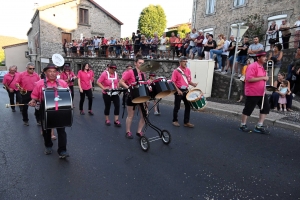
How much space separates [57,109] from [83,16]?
27.9 meters

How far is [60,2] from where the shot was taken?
2623 cm

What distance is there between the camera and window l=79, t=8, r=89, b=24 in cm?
2827

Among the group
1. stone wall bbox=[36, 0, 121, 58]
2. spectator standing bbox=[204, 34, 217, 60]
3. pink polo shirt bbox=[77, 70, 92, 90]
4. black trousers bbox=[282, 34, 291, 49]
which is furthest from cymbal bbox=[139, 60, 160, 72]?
stone wall bbox=[36, 0, 121, 58]

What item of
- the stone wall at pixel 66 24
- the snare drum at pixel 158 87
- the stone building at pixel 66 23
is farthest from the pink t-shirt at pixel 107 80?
the stone wall at pixel 66 24

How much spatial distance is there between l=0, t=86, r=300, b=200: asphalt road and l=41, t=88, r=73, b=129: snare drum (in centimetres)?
77

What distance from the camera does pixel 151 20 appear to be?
43.0 meters

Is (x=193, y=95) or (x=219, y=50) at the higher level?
(x=219, y=50)

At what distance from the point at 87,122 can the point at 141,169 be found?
352 centimetres

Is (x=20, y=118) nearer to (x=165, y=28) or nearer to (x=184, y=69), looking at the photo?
(x=184, y=69)

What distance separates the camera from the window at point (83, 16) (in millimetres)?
28266

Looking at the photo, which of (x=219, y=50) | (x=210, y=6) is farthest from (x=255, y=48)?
(x=210, y=6)

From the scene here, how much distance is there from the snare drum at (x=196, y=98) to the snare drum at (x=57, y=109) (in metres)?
2.98

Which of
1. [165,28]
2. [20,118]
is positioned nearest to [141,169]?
[20,118]

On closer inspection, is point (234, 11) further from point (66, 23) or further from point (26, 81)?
point (66, 23)
